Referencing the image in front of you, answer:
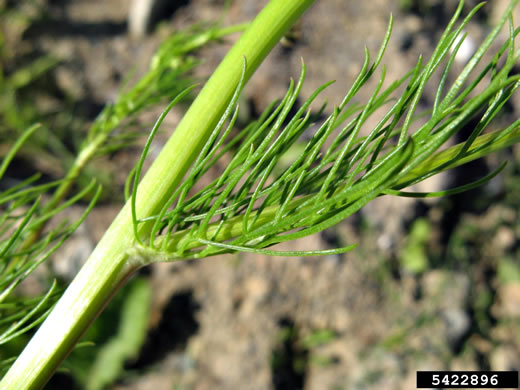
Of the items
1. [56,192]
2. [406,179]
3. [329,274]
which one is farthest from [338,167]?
[329,274]

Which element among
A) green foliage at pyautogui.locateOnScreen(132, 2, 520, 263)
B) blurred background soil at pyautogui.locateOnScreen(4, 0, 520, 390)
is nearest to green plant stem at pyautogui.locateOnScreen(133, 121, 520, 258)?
green foliage at pyautogui.locateOnScreen(132, 2, 520, 263)

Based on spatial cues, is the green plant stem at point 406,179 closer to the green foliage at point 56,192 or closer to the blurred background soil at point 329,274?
the green foliage at point 56,192

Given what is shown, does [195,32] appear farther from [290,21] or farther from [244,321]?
[244,321]

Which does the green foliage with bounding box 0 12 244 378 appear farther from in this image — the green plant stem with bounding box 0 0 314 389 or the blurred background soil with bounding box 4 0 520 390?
the blurred background soil with bounding box 4 0 520 390

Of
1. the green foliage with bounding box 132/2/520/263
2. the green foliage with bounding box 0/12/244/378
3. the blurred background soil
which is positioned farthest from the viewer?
the blurred background soil

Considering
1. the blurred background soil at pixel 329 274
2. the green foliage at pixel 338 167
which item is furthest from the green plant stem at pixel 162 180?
the blurred background soil at pixel 329 274

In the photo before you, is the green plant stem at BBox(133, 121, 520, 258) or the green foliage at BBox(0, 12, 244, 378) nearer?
the green plant stem at BBox(133, 121, 520, 258)

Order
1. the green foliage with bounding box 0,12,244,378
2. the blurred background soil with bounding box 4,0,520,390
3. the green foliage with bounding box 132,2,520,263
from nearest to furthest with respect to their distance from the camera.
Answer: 1. the green foliage with bounding box 132,2,520,263
2. the green foliage with bounding box 0,12,244,378
3. the blurred background soil with bounding box 4,0,520,390

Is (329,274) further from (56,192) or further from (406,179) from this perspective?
(406,179)
